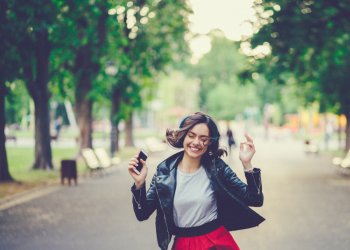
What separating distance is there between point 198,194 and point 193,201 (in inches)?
2.0

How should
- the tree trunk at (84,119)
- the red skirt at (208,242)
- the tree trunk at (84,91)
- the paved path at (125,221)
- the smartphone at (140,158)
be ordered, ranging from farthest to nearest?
the tree trunk at (84,119) < the tree trunk at (84,91) < the paved path at (125,221) < the smartphone at (140,158) < the red skirt at (208,242)

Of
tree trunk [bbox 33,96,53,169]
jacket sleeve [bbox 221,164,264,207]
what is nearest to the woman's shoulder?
jacket sleeve [bbox 221,164,264,207]

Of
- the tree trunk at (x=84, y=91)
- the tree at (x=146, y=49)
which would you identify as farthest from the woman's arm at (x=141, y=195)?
the tree trunk at (x=84, y=91)

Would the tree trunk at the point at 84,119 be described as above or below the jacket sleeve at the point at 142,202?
below

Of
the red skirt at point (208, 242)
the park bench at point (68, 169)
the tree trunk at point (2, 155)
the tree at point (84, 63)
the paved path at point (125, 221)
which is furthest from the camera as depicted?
the tree at point (84, 63)

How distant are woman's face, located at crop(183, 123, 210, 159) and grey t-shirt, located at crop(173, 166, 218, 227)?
133 millimetres

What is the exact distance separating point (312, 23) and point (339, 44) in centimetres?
155

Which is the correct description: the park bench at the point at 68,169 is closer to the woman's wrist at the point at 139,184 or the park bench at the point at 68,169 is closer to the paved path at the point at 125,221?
the paved path at the point at 125,221

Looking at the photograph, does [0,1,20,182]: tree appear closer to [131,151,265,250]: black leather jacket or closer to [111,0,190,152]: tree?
[111,0,190,152]: tree

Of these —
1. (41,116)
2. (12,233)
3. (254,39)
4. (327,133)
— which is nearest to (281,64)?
(254,39)

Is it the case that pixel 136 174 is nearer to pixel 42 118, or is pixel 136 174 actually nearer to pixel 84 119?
pixel 42 118

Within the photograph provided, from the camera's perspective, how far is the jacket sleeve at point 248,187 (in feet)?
12.0

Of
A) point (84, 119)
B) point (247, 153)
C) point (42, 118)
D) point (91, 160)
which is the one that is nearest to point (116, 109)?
point (84, 119)

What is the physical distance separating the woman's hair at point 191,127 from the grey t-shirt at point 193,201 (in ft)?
0.70
